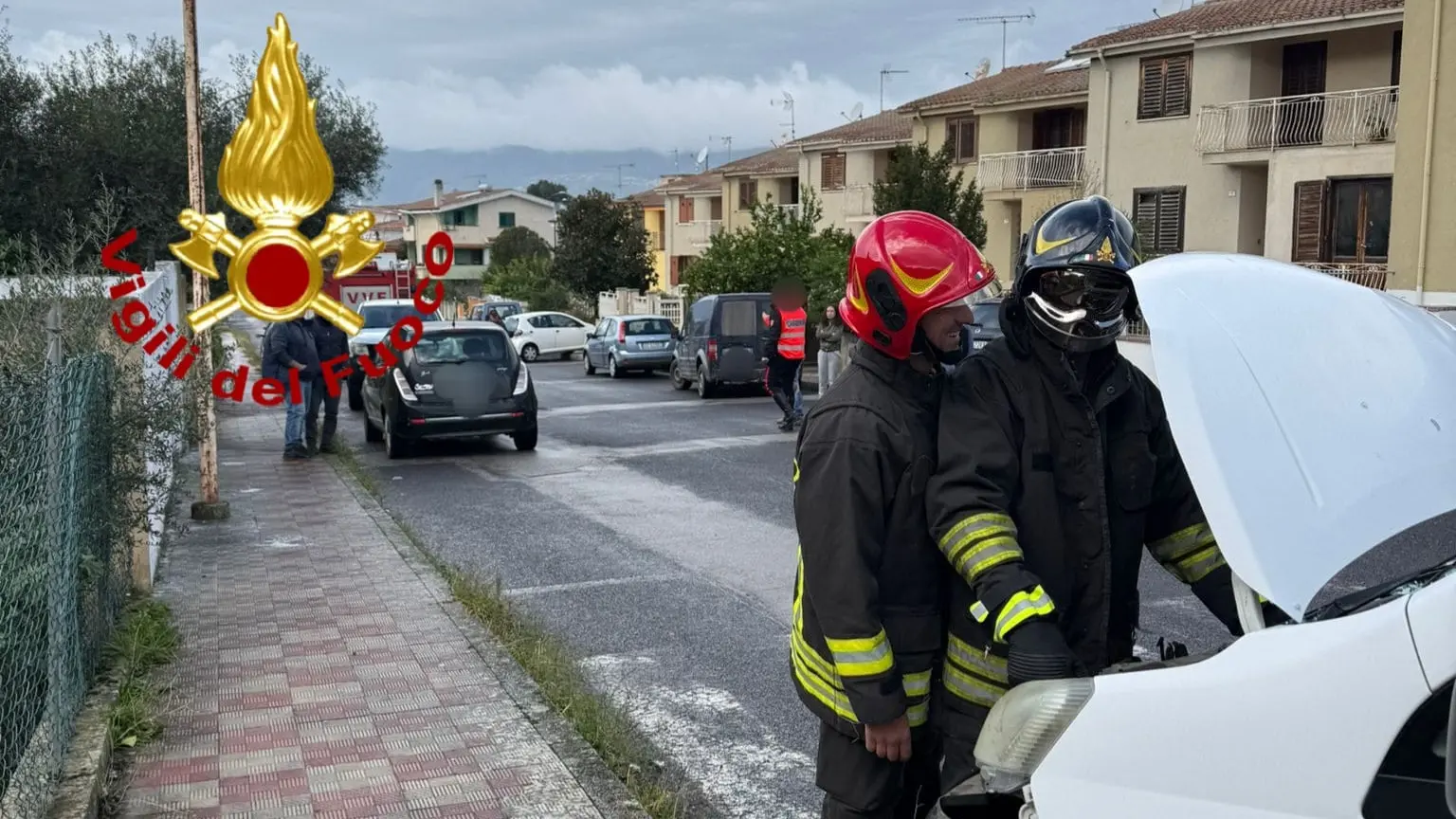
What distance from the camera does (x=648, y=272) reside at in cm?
4800

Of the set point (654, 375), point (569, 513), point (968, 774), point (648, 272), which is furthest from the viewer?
point (648, 272)

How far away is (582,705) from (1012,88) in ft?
104

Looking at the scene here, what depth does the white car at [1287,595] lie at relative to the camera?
6.05 feet

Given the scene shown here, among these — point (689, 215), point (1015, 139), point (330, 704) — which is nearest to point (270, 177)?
point (330, 704)

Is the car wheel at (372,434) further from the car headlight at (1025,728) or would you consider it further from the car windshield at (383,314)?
the car headlight at (1025,728)

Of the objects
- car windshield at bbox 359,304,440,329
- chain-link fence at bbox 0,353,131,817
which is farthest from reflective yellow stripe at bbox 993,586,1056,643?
car windshield at bbox 359,304,440,329

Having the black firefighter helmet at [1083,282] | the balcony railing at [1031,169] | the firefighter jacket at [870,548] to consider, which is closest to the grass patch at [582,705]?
the firefighter jacket at [870,548]

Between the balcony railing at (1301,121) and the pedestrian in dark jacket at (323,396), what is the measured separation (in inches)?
718

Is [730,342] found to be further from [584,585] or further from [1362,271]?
[584,585]

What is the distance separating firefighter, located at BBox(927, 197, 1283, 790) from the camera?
2938mm

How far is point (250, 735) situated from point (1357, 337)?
440cm

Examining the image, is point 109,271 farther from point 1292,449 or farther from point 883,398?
point 1292,449

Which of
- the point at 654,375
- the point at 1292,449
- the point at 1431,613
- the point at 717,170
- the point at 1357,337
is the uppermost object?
the point at 717,170

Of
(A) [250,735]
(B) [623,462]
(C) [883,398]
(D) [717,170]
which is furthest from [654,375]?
(D) [717,170]
